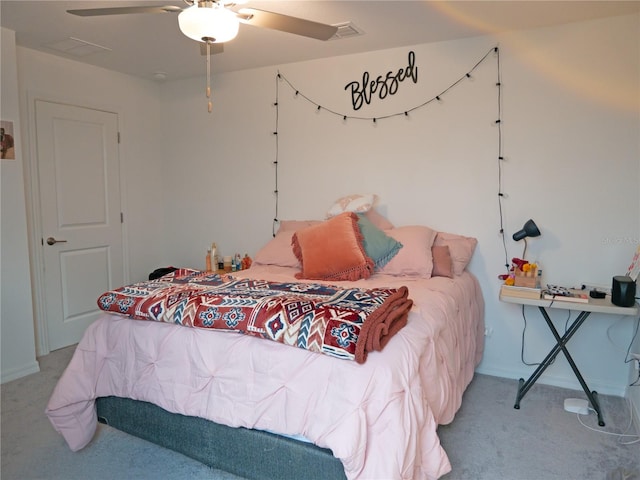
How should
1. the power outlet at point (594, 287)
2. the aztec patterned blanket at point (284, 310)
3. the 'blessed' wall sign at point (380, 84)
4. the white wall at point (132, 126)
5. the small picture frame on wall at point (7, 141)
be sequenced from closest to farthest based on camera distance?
the aztec patterned blanket at point (284, 310), the power outlet at point (594, 287), the small picture frame on wall at point (7, 141), the 'blessed' wall sign at point (380, 84), the white wall at point (132, 126)

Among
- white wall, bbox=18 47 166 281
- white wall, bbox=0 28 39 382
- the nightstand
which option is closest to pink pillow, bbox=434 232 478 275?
the nightstand

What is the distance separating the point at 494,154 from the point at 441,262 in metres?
0.84

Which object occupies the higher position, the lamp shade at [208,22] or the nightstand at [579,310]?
the lamp shade at [208,22]

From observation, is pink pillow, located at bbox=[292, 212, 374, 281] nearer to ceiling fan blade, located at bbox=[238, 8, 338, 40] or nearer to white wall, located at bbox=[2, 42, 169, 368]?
ceiling fan blade, located at bbox=[238, 8, 338, 40]

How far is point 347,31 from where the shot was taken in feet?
9.95

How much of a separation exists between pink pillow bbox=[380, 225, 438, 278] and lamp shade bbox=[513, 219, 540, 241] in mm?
539

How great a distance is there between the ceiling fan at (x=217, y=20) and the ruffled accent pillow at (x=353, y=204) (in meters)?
1.38

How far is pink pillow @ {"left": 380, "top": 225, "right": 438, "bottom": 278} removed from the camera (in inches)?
116

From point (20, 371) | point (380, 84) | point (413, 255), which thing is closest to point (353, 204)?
point (413, 255)

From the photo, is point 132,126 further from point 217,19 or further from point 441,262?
point 441,262

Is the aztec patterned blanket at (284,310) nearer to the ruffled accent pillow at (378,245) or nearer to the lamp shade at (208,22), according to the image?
the ruffled accent pillow at (378,245)

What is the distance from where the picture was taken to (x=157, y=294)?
2195 mm

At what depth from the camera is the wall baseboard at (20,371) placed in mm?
3123

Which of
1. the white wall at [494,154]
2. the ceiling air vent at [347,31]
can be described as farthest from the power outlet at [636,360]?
the ceiling air vent at [347,31]
